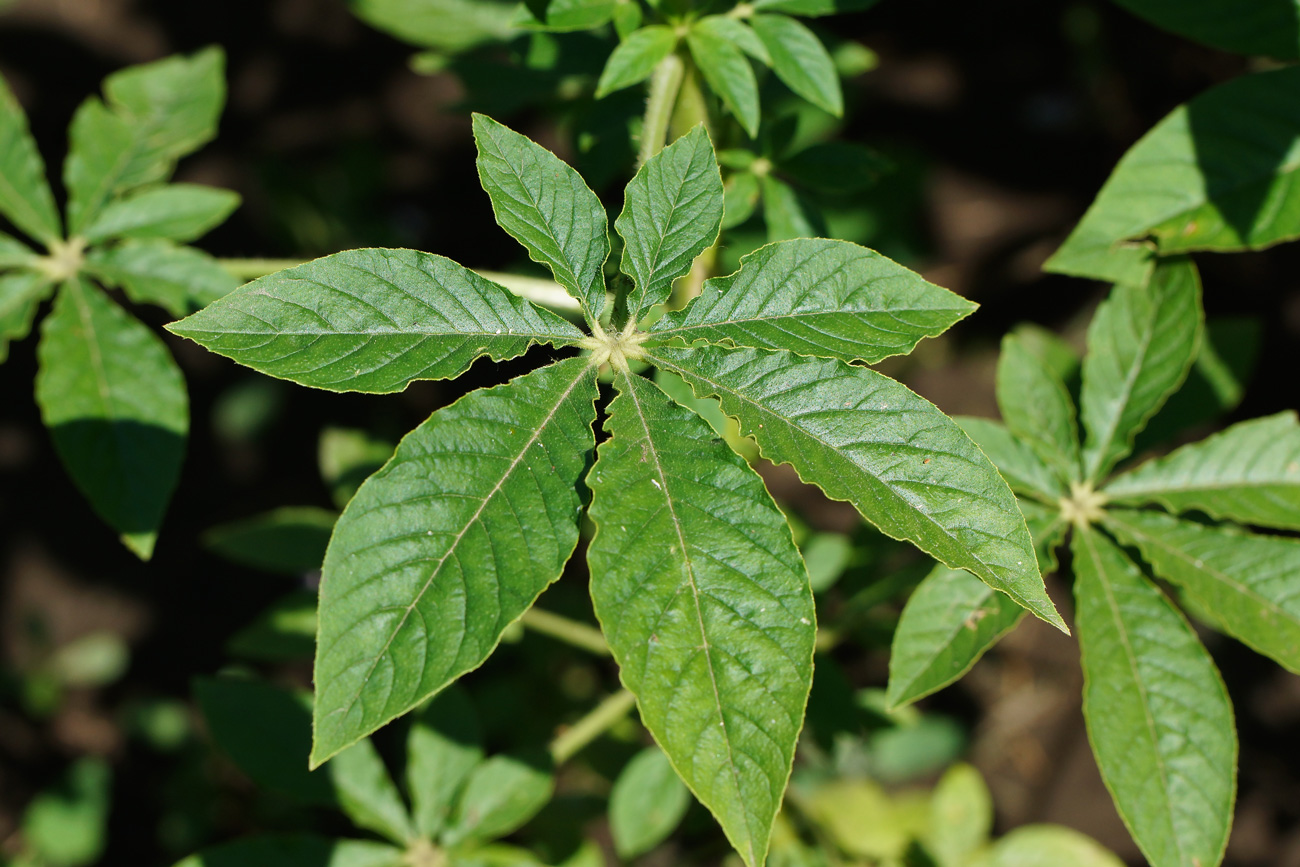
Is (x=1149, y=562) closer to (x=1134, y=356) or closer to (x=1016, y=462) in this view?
(x=1016, y=462)

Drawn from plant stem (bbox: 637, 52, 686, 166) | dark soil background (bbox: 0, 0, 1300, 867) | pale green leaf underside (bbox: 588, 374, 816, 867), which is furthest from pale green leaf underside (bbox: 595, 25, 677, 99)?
dark soil background (bbox: 0, 0, 1300, 867)

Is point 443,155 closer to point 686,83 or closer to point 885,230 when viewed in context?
point 885,230

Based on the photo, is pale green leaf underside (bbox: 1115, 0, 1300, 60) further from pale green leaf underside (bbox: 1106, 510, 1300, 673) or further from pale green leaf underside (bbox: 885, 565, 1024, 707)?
pale green leaf underside (bbox: 885, 565, 1024, 707)

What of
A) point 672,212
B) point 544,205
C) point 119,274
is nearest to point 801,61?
point 672,212

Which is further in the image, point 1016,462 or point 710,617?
point 1016,462

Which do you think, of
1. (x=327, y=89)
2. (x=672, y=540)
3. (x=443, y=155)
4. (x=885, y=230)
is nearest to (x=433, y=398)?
(x=443, y=155)

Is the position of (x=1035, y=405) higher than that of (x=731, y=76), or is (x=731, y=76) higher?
(x=731, y=76)
